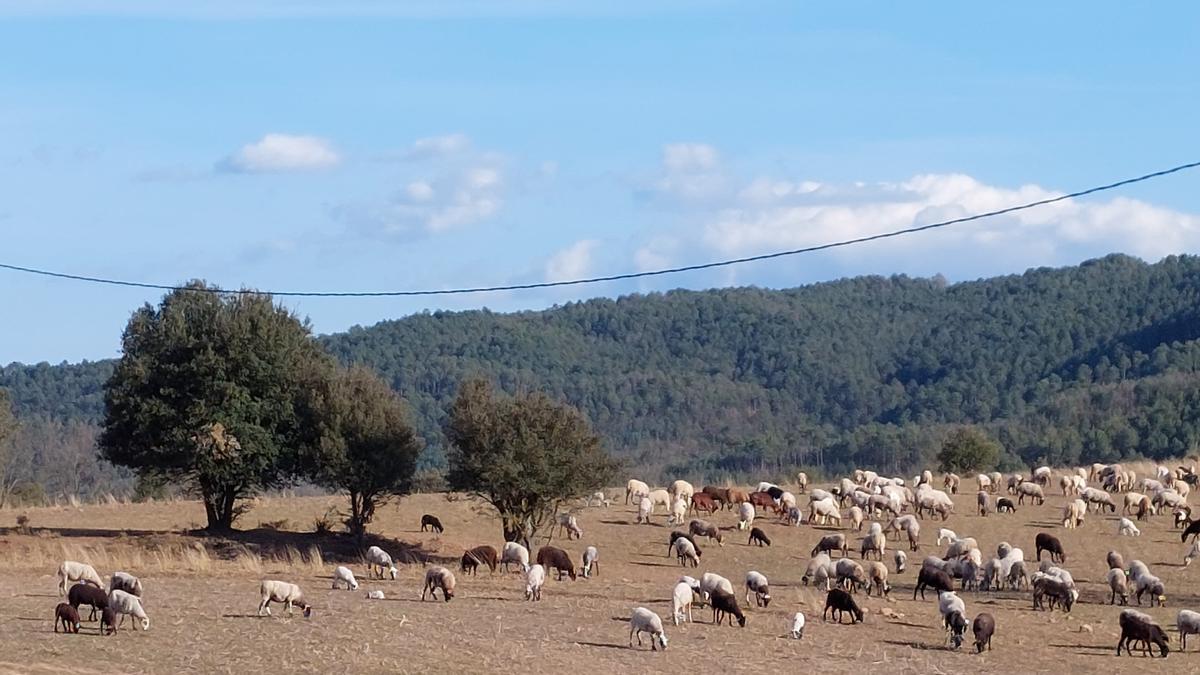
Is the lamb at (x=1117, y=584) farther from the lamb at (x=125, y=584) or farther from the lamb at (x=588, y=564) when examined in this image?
the lamb at (x=125, y=584)

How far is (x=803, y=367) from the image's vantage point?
173375mm

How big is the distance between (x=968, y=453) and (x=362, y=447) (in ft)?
103

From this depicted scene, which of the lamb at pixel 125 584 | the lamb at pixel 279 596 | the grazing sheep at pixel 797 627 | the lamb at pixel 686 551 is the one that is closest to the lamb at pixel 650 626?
the grazing sheep at pixel 797 627

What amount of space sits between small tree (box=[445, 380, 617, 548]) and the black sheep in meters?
4.54

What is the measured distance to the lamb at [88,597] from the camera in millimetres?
23016

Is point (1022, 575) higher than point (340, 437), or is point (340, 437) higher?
point (340, 437)

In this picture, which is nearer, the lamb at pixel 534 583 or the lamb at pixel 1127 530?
the lamb at pixel 534 583

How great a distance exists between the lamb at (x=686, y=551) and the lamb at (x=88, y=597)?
684 inches

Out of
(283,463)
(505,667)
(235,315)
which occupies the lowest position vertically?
(505,667)

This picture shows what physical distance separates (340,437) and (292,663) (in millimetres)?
19247

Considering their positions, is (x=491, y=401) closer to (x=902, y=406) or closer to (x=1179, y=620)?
(x=1179, y=620)

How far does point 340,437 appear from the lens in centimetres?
4019

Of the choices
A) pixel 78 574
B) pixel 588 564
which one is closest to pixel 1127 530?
pixel 588 564

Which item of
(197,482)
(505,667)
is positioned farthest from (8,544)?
(505,667)
